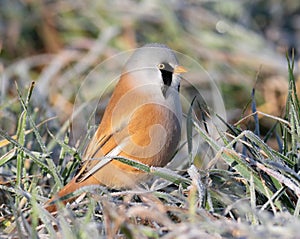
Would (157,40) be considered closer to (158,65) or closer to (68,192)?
(158,65)

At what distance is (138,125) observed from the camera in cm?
272

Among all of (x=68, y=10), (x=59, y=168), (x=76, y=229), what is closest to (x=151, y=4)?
(x=68, y=10)

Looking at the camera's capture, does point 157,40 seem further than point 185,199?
Yes

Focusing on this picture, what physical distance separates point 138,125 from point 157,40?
284cm

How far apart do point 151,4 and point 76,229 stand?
3.87m

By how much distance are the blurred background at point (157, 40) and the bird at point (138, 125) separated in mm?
1998

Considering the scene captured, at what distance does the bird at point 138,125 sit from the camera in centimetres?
264

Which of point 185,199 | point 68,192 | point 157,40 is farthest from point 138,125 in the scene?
point 157,40

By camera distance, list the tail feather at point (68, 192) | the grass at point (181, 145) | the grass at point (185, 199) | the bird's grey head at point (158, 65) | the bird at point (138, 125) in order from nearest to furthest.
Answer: the grass at point (185, 199)
the grass at point (181, 145)
the tail feather at point (68, 192)
the bird at point (138, 125)
the bird's grey head at point (158, 65)

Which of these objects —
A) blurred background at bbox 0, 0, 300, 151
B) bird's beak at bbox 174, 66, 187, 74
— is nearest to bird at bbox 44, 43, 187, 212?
bird's beak at bbox 174, 66, 187, 74

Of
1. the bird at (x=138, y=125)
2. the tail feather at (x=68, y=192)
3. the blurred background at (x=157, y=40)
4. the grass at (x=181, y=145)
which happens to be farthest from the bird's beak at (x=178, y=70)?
the blurred background at (x=157, y=40)

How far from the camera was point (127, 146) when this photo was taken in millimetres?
2715

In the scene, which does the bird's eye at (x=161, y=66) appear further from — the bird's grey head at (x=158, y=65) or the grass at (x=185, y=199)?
the grass at (x=185, y=199)

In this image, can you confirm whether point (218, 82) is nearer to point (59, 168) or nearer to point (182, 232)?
point (59, 168)
